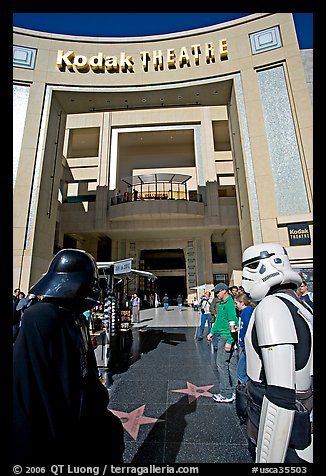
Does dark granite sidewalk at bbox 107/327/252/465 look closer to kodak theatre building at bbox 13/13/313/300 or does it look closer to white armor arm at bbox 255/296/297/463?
white armor arm at bbox 255/296/297/463

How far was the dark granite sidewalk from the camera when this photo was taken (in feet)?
8.05

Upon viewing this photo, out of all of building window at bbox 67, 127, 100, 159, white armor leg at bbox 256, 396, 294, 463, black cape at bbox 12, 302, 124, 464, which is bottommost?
white armor leg at bbox 256, 396, 294, 463

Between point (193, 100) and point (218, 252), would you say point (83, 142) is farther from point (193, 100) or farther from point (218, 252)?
point (218, 252)

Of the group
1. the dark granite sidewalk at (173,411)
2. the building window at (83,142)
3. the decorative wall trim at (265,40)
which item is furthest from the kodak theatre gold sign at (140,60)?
the dark granite sidewalk at (173,411)

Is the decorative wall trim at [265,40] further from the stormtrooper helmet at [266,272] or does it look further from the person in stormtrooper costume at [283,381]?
the person in stormtrooper costume at [283,381]

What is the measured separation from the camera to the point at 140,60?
1248 cm

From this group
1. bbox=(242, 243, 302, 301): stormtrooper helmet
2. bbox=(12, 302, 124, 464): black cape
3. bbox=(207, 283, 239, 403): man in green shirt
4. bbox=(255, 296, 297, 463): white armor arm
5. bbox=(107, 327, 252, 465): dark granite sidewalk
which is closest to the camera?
bbox=(12, 302, 124, 464): black cape

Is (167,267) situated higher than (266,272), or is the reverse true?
(167,267)

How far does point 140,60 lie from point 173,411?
1489 cm

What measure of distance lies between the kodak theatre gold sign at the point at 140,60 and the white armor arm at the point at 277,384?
1431 centimetres

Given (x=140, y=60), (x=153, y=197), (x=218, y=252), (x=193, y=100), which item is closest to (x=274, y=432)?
(x=193, y=100)

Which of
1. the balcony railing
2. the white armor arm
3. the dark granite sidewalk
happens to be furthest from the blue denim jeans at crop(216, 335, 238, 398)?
the balcony railing

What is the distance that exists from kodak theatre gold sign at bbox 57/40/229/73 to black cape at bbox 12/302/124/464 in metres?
14.5
